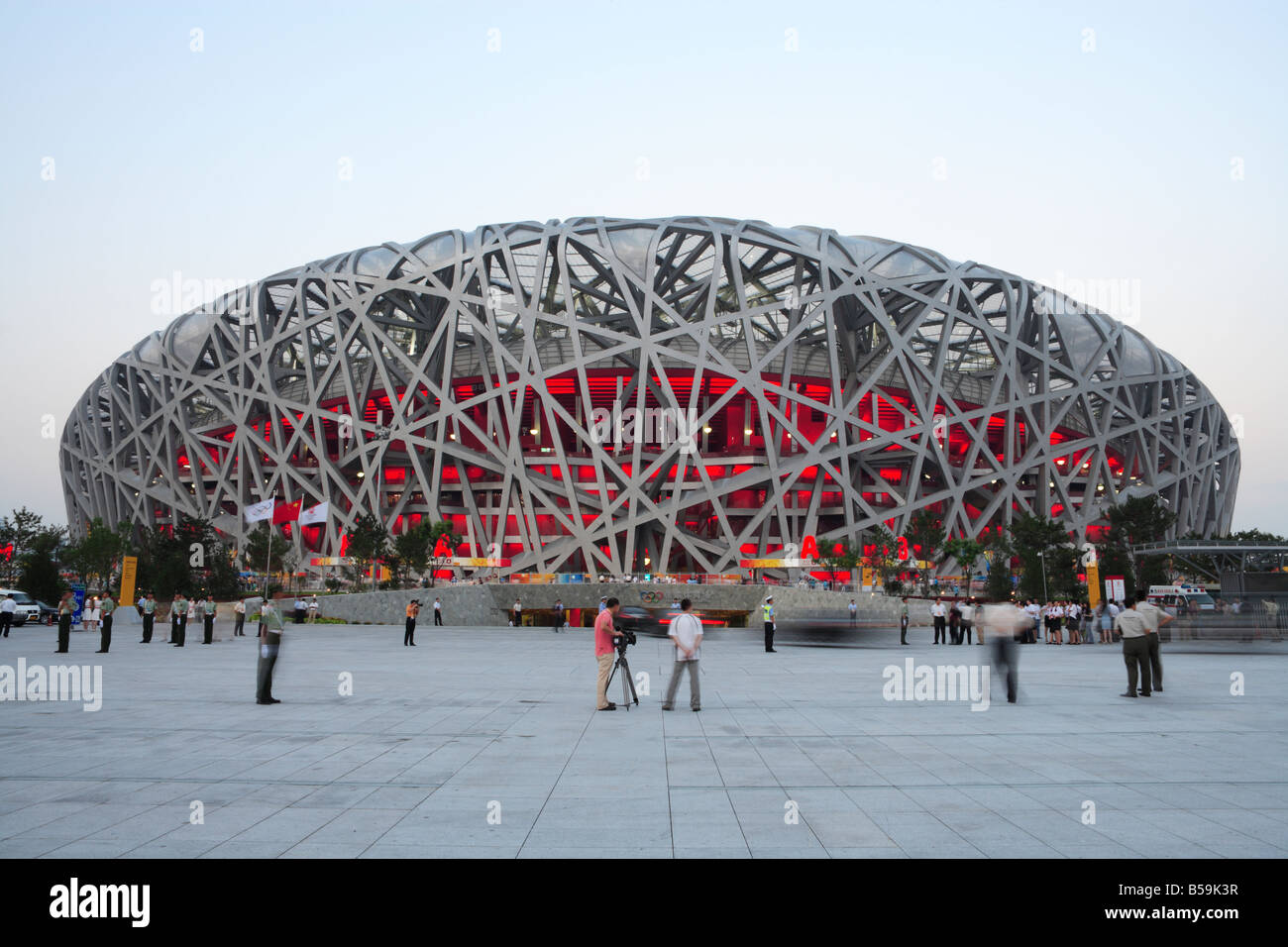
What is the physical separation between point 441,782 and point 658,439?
5584 centimetres

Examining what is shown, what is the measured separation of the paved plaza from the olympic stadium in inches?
1759

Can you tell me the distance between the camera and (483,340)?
63219mm

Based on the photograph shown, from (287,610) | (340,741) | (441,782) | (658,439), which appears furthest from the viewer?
(658,439)

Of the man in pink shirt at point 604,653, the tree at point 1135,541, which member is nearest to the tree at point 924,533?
the tree at point 1135,541

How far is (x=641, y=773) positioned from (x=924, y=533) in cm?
5066

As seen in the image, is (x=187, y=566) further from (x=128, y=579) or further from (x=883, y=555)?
(x=883, y=555)

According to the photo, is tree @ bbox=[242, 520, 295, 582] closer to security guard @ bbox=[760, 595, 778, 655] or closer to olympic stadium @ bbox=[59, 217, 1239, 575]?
olympic stadium @ bbox=[59, 217, 1239, 575]

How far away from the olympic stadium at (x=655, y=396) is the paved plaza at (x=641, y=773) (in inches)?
1759

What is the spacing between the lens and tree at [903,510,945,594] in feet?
181

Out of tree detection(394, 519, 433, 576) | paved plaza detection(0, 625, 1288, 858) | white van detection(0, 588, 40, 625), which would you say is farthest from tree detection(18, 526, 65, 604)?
paved plaza detection(0, 625, 1288, 858)
